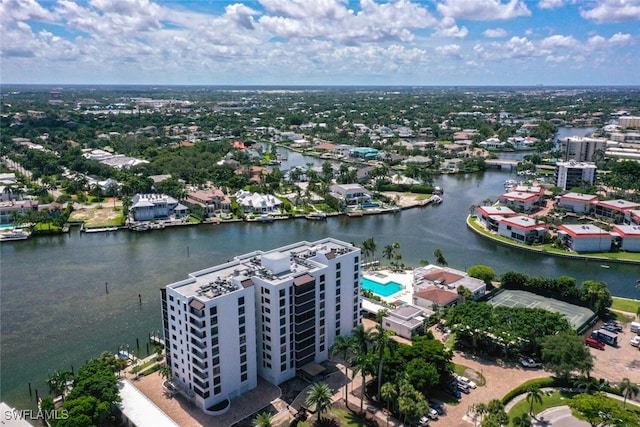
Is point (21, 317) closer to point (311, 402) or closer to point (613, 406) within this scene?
point (311, 402)

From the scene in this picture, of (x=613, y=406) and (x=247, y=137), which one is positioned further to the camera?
(x=247, y=137)

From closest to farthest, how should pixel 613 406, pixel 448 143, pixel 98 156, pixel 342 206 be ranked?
pixel 613 406
pixel 342 206
pixel 98 156
pixel 448 143

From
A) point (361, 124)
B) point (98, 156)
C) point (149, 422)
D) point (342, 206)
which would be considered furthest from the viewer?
point (361, 124)

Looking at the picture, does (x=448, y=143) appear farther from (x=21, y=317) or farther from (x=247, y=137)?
(x=21, y=317)

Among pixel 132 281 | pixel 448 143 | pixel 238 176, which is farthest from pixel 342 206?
pixel 448 143

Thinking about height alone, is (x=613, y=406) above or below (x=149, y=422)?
above

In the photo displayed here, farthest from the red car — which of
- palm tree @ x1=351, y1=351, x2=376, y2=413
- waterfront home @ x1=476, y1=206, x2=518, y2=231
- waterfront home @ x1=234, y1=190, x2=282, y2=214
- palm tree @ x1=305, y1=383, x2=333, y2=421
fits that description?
waterfront home @ x1=234, y1=190, x2=282, y2=214

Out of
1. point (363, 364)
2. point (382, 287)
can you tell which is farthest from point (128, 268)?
point (363, 364)
